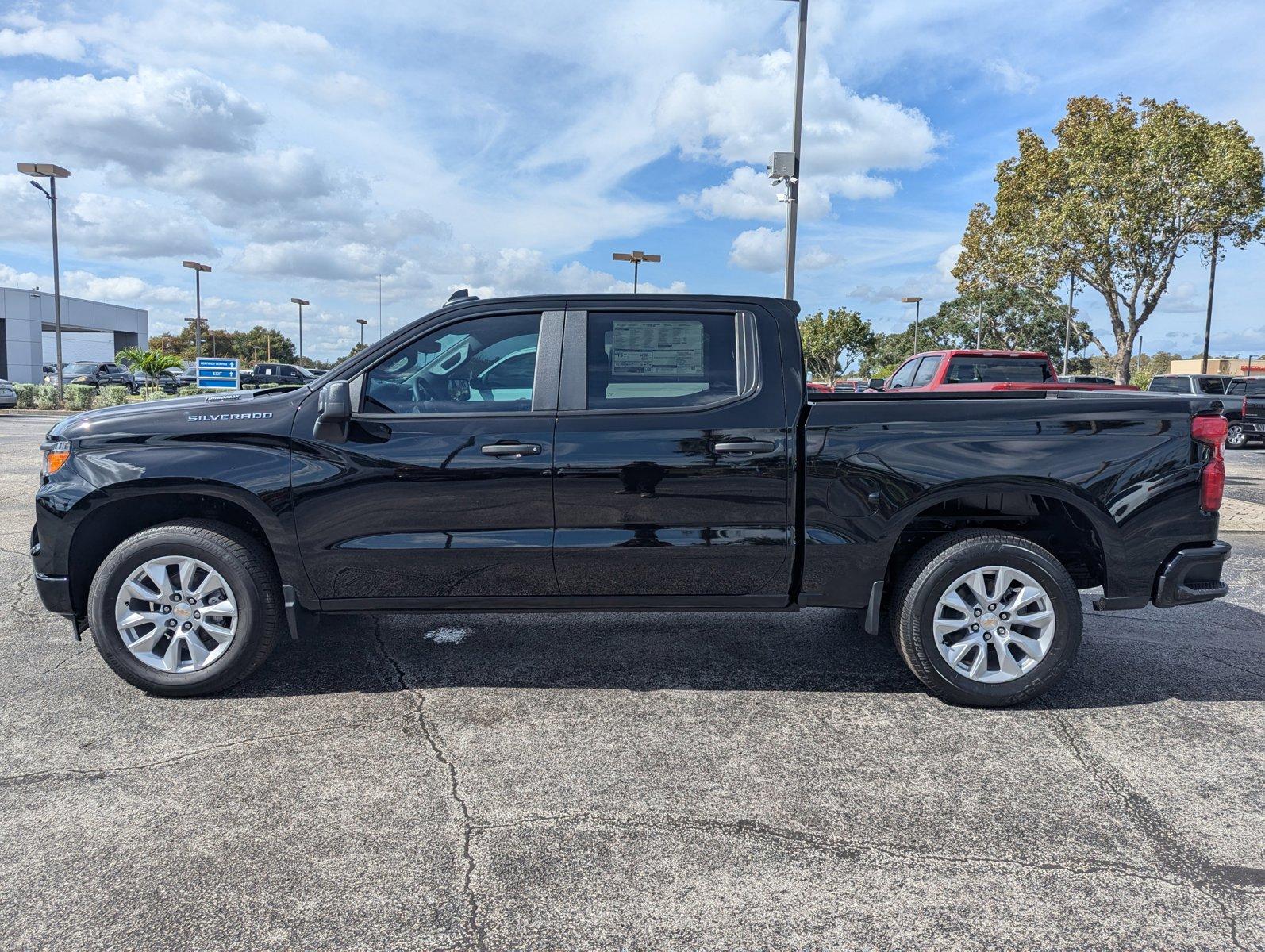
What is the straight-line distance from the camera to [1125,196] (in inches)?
1020

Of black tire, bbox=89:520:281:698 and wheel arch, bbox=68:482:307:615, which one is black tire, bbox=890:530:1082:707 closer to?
wheel arch, bbox=68:482:307:615

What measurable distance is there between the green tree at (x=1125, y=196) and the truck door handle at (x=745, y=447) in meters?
27.3

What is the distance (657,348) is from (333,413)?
1.50m

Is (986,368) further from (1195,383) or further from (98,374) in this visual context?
(98,374)

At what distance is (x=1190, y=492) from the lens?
3.92 m

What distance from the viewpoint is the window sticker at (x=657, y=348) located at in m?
4.04

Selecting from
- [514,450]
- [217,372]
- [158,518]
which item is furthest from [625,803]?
[217,372]

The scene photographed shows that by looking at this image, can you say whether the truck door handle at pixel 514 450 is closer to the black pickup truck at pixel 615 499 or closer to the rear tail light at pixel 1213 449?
the black pickup truck at pixel 615 499

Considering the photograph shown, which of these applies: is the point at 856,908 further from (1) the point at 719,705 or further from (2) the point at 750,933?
(1) the point at 719,705

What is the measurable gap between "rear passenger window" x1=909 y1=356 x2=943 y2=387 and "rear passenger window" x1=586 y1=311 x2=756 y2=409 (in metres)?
10.1

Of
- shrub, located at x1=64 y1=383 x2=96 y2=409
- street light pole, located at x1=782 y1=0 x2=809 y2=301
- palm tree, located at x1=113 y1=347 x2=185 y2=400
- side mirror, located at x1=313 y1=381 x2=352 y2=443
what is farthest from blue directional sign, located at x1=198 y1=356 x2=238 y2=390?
palm tree, located at x1=113 y1=347 x2=185 y2=400

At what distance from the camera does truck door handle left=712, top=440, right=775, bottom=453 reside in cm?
387

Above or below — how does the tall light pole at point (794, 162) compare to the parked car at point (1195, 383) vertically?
above

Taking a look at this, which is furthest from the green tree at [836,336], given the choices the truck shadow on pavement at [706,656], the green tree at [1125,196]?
the truck shadow on pavement at [706,656]
